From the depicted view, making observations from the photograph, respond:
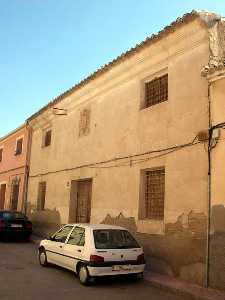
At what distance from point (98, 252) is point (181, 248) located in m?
2.11

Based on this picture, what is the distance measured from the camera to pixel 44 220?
18.0 m

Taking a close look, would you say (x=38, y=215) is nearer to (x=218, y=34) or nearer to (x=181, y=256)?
(x=181, y=256)

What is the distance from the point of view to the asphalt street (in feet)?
25.6

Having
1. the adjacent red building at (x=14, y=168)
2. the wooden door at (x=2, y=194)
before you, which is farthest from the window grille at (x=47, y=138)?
the wooden door at (x=2, y=194)

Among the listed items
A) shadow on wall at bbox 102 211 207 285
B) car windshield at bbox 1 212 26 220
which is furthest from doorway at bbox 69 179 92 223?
shadow on wall at bbox 102 211 207 285

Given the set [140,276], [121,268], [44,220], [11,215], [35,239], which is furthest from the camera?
[44,220]

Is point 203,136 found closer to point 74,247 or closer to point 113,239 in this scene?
point 113,239

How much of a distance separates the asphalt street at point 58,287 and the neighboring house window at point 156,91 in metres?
4.94

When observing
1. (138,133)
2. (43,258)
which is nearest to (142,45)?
(138,133)

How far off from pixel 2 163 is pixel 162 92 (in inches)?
654

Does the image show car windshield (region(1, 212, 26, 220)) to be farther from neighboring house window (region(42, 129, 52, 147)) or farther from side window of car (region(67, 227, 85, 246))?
side window of car (region(67, 227, 85, 246))

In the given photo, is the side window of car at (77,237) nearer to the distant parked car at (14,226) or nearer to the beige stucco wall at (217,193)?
the beige stucco wall at (217,193)

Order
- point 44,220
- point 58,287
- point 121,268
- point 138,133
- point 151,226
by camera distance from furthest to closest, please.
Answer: point 44,220 → point 138,133 → point 151,226 → point 121,268 → point 58,287

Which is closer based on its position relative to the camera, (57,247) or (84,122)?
(57,247)
